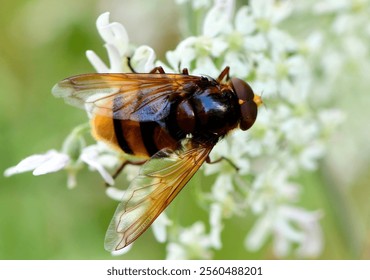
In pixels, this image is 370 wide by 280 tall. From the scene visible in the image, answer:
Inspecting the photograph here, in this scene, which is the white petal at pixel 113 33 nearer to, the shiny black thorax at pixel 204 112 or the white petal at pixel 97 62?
the white petal at pixel 97 62

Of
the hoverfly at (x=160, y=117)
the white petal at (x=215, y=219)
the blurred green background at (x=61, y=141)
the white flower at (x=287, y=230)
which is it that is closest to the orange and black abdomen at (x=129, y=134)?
the hoverfly at (x=160, y=117)

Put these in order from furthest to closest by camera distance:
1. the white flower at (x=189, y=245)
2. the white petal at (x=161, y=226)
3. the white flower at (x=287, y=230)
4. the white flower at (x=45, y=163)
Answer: the white flower at (x=287, y=230) → the white flower at (x=189, y=245) → the white petal at (x=161, y=226) → the white flower at (x=45, y=163)

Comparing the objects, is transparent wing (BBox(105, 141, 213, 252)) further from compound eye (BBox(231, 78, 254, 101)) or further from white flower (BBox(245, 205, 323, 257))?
white flower (BBox(245, 205, 323, 257))

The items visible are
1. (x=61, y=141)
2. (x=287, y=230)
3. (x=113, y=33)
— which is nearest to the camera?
(x=113, y=33)

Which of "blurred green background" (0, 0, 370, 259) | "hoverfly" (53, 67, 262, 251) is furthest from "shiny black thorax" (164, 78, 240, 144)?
"blurred green background" (0, 0, 370, 259)

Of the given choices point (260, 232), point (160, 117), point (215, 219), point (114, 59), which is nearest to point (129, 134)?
point (160, 117)

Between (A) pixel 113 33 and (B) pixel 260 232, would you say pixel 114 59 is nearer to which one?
(A) pixel 113 33
